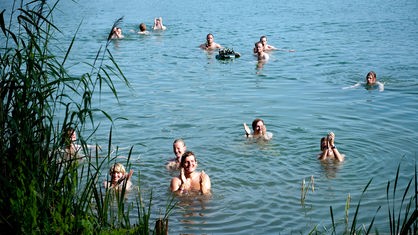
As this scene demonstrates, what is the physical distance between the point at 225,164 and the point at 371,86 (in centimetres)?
669

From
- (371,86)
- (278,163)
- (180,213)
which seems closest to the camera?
(180,213)

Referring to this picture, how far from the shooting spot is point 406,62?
729 inches

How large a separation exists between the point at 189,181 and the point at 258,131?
280cm

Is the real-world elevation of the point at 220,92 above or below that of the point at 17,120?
below

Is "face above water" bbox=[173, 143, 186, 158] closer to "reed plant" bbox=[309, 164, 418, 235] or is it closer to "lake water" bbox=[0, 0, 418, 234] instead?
"lake water" bbox=[0, 0, 418, 234]

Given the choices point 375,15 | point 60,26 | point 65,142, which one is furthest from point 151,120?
point 375,15

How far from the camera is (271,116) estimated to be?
41.4 feet

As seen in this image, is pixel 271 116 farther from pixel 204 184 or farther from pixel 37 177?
pixel 37 177

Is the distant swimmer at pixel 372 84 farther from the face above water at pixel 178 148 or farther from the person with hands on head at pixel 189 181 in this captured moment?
the person with hands on head at pixel 189 181

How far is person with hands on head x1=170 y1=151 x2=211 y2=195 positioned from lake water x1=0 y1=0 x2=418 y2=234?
0.76ft

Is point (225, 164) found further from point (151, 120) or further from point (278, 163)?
point (151, 120)

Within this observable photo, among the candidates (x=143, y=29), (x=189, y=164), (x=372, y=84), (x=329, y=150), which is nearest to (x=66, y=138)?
(x=189, y=164)

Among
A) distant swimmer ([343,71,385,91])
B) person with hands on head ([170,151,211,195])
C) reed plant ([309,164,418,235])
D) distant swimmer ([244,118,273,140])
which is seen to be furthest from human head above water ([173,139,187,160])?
distant swimmer ([343,71,385,91])

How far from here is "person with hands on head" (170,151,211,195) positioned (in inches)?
331
